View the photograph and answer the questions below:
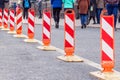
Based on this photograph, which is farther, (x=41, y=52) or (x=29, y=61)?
(x=41, y=52)

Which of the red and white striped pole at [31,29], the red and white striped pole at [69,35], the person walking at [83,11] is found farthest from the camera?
the person walking at [83,11]

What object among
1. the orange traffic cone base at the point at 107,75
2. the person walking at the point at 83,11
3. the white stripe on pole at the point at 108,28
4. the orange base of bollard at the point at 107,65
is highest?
the white stripe on pole at the point at 108,28

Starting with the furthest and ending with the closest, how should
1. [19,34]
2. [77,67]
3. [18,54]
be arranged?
1. [19,34]
2. [18,54]
3. [77,67]

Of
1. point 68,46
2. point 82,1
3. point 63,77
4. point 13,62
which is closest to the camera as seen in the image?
point 63,77

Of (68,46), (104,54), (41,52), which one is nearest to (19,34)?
(41,52)

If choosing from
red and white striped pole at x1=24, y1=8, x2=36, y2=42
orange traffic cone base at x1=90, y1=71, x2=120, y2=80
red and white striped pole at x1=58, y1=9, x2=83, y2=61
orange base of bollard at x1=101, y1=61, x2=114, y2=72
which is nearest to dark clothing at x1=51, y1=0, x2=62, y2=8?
red and white striped pole at x1=24, y1=8, x2=36, y2=42

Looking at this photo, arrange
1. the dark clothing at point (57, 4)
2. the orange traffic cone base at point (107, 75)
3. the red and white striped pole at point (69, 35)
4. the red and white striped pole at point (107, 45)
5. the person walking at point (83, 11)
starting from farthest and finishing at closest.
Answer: the dark clothing at point (57, 4), the person walking at point (83, 11), the red and white striped pole at point (69, 35), the red and white striped pole at point (107, 45), the orange traffic cone base at point (107, 75)

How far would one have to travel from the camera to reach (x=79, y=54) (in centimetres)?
1201

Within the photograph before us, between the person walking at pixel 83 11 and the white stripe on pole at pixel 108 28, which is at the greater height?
the white stripe on pole at pixel 108 28

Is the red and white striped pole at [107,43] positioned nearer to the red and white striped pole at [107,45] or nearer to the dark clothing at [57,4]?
the red and white striped pole at [107,45]

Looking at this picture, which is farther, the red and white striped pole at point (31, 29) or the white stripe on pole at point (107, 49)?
the red and white striped pole at point (31, 29)

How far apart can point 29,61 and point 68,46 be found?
97 centimetres

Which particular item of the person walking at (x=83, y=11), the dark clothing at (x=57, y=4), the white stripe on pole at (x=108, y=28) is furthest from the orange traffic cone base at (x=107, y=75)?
the dark clothing at (x=57, y=4)

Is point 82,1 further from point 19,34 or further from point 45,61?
point 45,61
